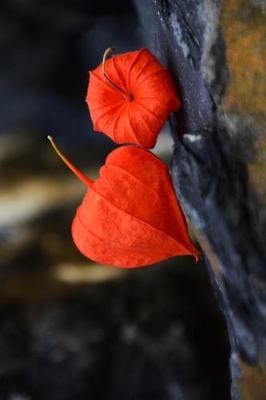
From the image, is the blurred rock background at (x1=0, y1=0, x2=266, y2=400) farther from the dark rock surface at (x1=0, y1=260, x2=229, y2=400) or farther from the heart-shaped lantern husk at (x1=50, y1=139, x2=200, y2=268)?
the heart-shaped lantern husk at (x1=50, y1=139, x2=200, y2=268)

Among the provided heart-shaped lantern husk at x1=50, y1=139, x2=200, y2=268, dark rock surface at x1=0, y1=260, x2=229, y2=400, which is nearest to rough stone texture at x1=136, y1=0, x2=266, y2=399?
heart-shaped lantern husk at x1=50, y1=139, x2=200, y2=268

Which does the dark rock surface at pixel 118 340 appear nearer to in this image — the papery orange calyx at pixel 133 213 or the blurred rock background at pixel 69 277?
the blurred rock background at pixel 69 277

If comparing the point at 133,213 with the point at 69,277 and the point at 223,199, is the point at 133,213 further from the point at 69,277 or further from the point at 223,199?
the point at 69,277

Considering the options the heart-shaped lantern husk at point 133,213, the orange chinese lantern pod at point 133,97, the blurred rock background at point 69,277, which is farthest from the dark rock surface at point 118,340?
the orange chinese lantern pod at point 133,97

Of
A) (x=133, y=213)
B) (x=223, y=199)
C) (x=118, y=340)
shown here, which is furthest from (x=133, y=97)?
(x=118, y=340)

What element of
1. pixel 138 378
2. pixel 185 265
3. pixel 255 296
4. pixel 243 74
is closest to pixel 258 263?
pixel 255 296

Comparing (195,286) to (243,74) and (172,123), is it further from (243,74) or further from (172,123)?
(243,74)
